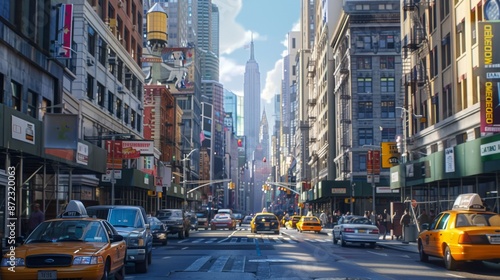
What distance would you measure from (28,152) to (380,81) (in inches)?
2453

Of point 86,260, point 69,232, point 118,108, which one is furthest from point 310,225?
point 86,260

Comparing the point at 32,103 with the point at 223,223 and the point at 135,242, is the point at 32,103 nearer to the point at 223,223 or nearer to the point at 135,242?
the point at 135,242

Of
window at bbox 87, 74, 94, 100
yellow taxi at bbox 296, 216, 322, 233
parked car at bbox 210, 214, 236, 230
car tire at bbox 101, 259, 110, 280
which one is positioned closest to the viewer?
car tire at bbox 101, 259, 110, 280

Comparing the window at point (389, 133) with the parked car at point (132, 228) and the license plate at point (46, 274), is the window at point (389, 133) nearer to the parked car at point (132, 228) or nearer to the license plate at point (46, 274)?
the parked car at point (132, 228)

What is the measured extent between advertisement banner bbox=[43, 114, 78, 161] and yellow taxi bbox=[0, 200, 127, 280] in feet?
32.5

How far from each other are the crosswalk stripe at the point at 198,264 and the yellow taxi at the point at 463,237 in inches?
283

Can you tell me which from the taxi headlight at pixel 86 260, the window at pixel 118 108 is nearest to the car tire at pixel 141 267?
the taxi headlight at pixel 86 260

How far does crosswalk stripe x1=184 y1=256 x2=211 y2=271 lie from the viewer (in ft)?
63.2

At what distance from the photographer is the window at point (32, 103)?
1167 inches

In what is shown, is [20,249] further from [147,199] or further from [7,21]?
[147,199]

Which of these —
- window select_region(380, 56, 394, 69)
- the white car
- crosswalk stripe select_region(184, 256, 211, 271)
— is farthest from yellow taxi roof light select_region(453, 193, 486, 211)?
window select_region(380, 56, 394, 69)

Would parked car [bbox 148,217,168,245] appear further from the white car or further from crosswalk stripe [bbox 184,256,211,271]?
crosswalk stripe [bbox 184,256,211,271]

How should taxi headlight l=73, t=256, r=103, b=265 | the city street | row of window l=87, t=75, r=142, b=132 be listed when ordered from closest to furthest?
1. taxi headlight l=73, t=256, r=103, b=265
2. the city street
3. row of window l=87, t=75, r=142, b=132

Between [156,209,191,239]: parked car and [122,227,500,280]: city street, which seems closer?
[122,227,500,280]: city street
